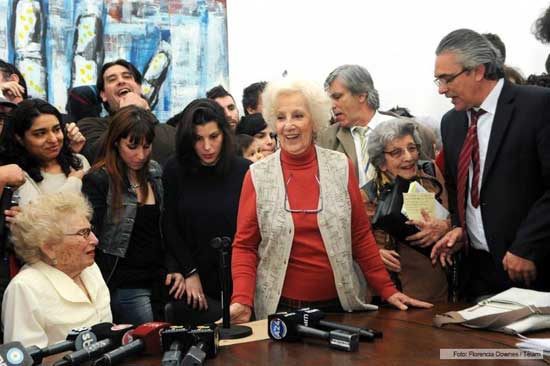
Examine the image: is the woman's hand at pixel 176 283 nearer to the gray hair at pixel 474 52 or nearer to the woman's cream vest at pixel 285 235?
the woman's cream vest at pixel 285 235

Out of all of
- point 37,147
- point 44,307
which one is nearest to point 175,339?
point 44,307

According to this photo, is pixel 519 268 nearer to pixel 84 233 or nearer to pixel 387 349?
pixel 387 349

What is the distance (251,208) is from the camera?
2684 millimetres

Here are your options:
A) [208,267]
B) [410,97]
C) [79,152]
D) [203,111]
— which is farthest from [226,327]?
[410,97]

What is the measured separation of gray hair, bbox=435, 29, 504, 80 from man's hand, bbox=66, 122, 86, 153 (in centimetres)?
181

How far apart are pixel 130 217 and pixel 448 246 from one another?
4.71 ft

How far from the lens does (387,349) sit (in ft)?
6.67

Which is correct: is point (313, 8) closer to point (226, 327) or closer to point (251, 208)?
point (251, 208)

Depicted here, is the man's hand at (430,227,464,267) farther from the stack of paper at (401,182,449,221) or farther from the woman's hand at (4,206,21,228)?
the woman's hand at (4,206,21,228)

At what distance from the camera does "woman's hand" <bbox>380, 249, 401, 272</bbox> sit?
2.96m

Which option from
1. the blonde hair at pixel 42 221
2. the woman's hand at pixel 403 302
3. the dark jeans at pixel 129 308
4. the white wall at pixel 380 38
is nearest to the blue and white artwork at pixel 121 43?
the white wall at pixel 380 38

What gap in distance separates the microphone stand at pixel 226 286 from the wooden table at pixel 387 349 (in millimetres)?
107

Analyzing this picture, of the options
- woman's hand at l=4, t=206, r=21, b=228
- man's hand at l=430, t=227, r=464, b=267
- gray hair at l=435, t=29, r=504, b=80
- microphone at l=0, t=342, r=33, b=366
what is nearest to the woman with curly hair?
woman's hand at l=4, t=206, r=21, b=228

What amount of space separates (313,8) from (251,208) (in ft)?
9.96
